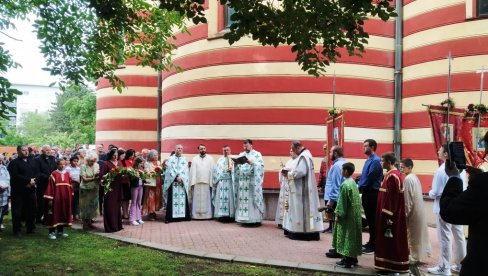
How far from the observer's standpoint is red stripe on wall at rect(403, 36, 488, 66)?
428 inches

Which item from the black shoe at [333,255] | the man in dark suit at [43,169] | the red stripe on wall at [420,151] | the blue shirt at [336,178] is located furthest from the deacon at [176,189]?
the red stripe on wall at [420,151]

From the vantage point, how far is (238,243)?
9.06 m

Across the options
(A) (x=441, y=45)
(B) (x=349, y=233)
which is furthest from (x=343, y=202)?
(A) (x=441, y=45)

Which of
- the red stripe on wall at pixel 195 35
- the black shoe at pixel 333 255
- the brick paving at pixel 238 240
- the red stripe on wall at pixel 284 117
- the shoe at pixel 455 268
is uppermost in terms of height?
the red stripe on wall at pixel 195 35

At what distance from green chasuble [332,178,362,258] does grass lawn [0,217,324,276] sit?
0.75 metres

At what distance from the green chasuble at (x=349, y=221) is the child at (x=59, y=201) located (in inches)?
230

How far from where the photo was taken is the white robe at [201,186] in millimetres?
12344

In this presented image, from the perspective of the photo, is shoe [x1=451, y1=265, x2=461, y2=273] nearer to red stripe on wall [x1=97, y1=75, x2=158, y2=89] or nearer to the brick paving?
the brick paving

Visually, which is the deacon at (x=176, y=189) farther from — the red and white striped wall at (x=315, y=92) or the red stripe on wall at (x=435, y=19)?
the red stripe on wall at (x=435, y=19)

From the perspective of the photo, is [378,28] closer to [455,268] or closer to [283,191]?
[283,191]

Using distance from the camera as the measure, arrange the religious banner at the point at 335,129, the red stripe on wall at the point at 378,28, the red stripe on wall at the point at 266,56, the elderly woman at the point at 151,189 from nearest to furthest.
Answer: the religious banner at the point at 335,129
the elderly woman at the point at 151,189
the red stripe on wall at the point at 266,56
the red stripe on wall at the point at 378,28

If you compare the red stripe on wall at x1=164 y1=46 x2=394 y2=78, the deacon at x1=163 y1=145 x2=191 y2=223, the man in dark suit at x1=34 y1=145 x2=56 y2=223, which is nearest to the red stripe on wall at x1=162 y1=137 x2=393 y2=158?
the deacon at x1=163 y1=145 x2=191 y2=223

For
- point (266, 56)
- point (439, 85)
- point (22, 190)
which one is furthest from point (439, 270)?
point (22, 190)

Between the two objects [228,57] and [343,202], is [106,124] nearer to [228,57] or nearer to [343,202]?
[228,57]
